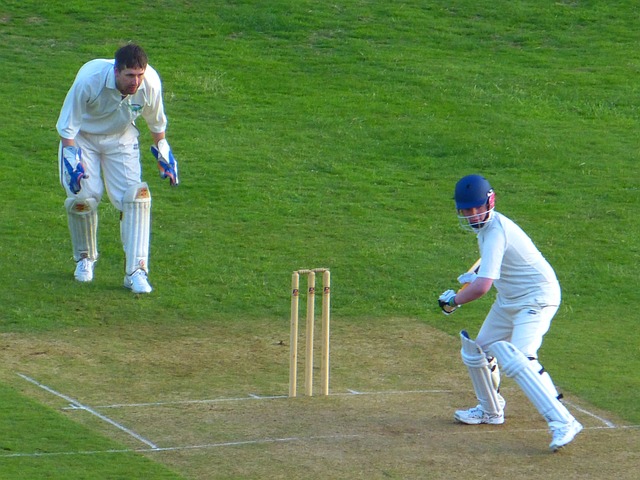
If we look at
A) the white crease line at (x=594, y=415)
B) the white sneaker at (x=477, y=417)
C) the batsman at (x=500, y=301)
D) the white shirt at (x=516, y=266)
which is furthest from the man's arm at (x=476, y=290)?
the white crease line at (x=594, y=415)

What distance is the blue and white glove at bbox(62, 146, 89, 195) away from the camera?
898 cm

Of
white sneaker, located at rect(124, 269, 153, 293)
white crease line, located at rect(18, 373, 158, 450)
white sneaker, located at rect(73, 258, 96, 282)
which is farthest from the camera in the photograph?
white sneaker, located at rect(73, 258, 96, 282)

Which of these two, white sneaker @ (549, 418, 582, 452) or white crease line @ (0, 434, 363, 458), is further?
white sneaker @ (549, 418, 582, 452)

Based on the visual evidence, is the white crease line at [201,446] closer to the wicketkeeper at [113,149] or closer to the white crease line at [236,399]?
the white crease line at [236,399]

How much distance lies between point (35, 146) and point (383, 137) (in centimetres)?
433

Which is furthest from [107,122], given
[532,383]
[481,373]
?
[532,383]

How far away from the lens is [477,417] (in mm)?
6707

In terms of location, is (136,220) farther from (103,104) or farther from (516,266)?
(516,266)

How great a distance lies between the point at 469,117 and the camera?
15430 millimetres

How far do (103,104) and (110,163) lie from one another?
0.56 meters

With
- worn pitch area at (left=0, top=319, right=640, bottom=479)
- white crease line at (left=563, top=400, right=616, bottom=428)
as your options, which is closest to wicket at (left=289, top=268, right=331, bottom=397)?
worn pitch area at (left=0, top=319, right=640, bottom=479)

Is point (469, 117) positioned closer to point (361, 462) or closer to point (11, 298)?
point (11, 298)

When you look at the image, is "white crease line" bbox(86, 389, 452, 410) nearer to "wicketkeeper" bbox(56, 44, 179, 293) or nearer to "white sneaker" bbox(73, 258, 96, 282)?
"wicketkeeper" bbox(56, 44, 179, 293)

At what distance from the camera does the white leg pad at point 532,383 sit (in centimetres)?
615
